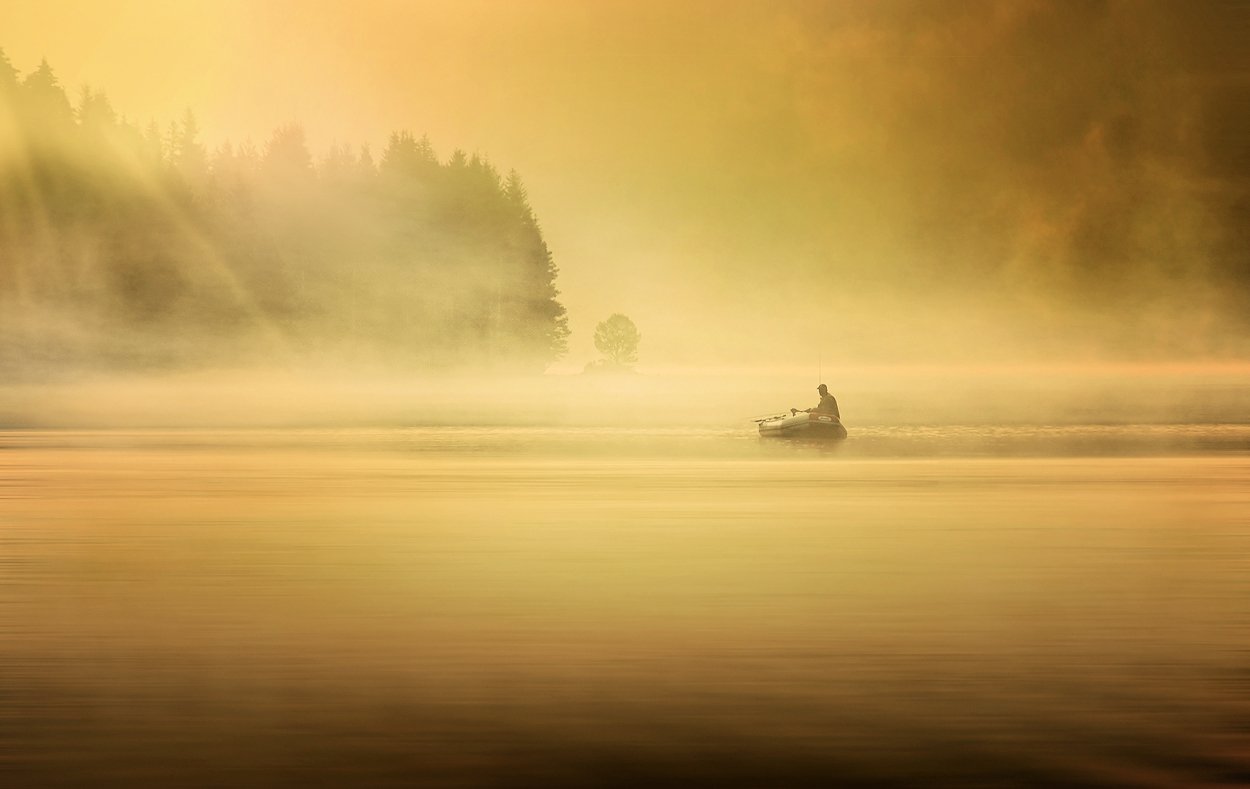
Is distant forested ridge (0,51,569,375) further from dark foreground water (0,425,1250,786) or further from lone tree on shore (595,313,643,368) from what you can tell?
dark foreground water (0,425,1250,786)

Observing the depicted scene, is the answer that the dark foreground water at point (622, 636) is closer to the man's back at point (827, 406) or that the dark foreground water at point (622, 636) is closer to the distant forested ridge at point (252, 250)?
the man's back at point (827, 406)

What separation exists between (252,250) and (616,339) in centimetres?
2554

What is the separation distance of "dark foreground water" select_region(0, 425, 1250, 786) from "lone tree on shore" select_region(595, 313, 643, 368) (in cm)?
5847

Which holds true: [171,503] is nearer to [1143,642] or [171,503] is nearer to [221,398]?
[1143,642]

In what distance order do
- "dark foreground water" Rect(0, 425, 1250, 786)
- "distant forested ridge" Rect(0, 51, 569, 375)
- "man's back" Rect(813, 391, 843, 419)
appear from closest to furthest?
"dark foreground water" Rect(0, 425, 1250, 786) < "man's back" Rect(813, 391, 843, 419) < "distant forested ridge" Rect(0, 51, 569, 375)

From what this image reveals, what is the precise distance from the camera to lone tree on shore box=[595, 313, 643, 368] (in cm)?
7188

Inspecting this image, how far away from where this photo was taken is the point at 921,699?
517 cm

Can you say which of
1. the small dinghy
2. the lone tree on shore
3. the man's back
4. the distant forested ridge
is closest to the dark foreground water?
the small dinghy

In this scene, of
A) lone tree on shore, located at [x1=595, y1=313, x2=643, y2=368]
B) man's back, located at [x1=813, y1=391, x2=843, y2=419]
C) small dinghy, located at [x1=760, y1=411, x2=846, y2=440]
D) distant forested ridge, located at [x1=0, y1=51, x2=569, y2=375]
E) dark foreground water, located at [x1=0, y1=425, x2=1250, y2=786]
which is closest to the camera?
dark foreground water, located at [x1=0, y1=425, x2=1250, y2=786]

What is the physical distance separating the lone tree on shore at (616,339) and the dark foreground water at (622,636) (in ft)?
192

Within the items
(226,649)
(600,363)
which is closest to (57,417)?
(226,649)

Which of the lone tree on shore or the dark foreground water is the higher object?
the lone tree on shore

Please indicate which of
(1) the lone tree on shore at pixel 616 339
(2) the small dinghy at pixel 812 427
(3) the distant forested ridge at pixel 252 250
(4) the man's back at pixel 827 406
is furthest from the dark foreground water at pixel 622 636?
(1) the lone tree on shore at pixel 616 339

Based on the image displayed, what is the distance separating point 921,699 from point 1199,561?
4574 millimetres
